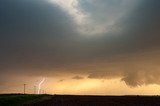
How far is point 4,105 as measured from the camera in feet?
245
